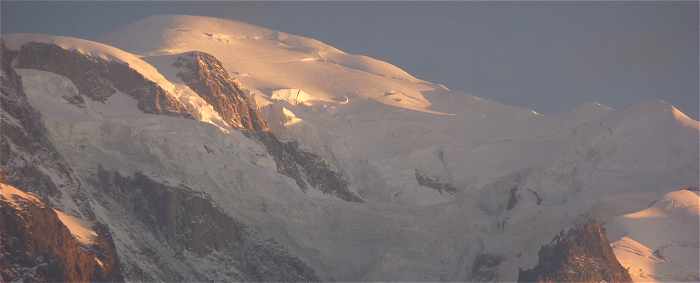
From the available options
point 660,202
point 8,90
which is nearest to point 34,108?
point 8,90

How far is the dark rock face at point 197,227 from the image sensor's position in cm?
19050

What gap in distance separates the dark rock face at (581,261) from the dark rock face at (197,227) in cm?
Result: 2279

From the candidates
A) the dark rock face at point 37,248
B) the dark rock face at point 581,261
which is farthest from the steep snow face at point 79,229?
the dark rock face at point 581,261

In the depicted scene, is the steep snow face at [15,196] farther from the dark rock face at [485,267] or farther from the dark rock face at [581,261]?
the dark rock face at [485,267]

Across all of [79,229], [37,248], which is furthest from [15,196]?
[79,229]

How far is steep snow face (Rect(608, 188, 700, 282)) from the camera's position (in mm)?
180500

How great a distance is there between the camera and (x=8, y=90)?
184750 millimetres

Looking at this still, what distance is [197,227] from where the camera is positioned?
193m

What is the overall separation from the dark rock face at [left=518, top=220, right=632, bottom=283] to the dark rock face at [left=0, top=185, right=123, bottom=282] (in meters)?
39.0

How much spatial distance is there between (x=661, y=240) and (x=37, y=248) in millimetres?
55669

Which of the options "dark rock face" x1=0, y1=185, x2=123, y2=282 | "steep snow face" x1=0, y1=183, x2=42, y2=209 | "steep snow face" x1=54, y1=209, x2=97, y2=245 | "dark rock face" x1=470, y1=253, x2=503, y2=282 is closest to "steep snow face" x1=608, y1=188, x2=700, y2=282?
"dark rock face" x1=470, y1=253, x2=503, y2=282

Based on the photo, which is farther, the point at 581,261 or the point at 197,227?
the point at 197,227

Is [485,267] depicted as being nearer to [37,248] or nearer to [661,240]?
[661,240]

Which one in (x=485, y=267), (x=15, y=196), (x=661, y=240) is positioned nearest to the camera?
(x=15, y=196)
